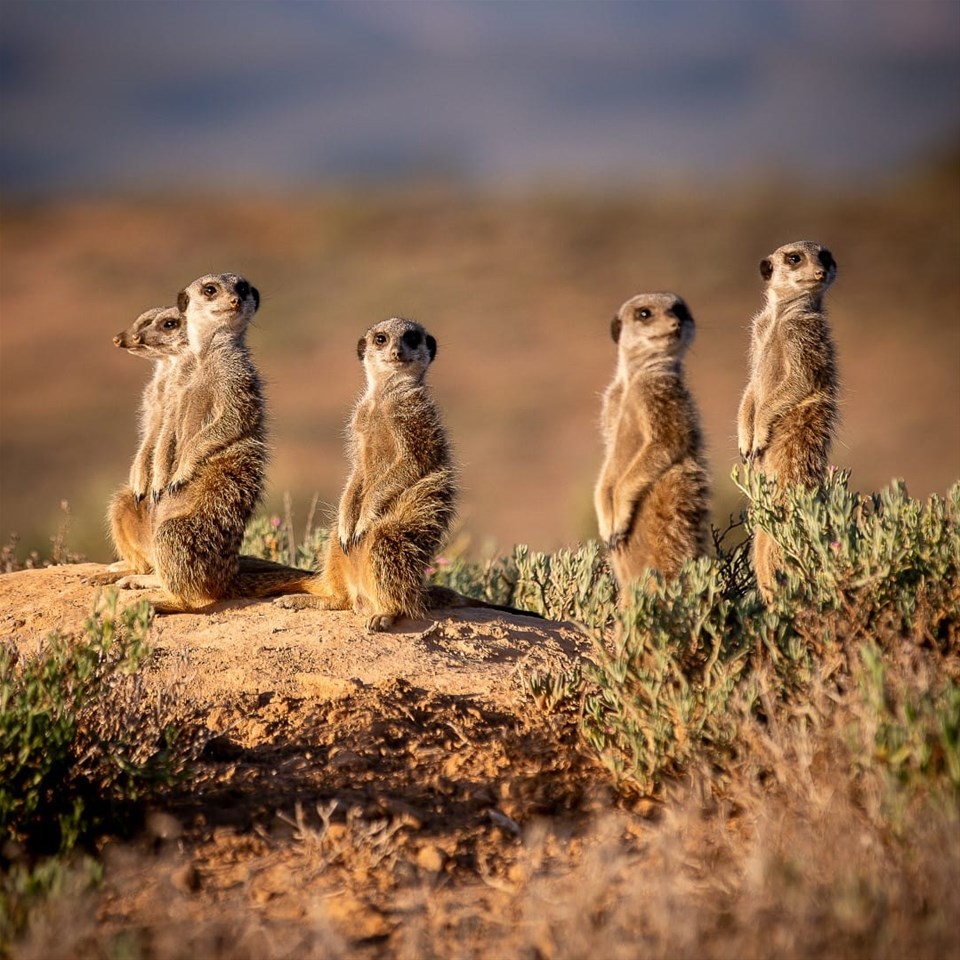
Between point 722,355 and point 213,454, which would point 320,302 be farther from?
point 213,454

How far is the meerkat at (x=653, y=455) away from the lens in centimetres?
616

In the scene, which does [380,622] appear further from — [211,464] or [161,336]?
[161,336]

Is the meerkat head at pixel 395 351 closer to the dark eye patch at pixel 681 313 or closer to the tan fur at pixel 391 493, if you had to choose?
the tan fur at pixel 391 493

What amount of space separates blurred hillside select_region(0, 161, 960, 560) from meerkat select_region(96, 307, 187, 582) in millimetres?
7263

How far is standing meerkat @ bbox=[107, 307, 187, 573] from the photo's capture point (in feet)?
20.4

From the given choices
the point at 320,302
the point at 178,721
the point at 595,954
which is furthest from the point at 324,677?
the point at 320,302

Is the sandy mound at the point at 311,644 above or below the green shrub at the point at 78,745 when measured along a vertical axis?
above

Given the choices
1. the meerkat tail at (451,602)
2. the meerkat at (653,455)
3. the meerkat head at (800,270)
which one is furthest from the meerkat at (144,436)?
the meerkat head at (800,270)

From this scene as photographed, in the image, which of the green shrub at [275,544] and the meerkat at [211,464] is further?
the green shrub at [275,544]

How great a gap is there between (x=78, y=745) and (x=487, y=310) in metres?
28.7

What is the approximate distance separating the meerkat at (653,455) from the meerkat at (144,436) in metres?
2.30

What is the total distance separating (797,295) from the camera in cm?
653

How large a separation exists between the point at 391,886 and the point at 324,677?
4.78 feet

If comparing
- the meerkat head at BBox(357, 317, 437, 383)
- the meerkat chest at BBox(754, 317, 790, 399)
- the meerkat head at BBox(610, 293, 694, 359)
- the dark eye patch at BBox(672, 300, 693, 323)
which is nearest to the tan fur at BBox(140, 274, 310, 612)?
the meerkat head at BBox(357, 317, 437, 383)
